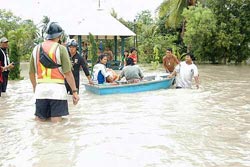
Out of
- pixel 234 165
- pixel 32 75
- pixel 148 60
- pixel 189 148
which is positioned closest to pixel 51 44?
pixel 32 75

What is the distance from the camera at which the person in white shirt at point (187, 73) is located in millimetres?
12078

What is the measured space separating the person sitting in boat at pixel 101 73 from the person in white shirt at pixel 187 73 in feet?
6.82

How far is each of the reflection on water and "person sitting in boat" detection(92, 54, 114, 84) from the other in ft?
4.05

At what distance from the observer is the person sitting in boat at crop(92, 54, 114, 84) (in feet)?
37.9

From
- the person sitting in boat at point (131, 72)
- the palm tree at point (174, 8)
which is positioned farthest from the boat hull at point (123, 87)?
the palm tree at point (174, 8)

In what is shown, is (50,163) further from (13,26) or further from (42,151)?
(13,26)

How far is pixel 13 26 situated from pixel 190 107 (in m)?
38.7

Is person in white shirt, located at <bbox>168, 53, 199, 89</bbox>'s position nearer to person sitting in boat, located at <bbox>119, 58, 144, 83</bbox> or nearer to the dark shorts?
person sitting in boat, located at <bbox>119, 58, 144, 83</bbox>

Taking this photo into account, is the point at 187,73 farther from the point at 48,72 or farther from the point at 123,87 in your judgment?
the point at 48,72

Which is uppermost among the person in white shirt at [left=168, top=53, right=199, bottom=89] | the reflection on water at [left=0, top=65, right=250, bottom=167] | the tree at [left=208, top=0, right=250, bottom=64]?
the tree at [left=208, top=0, right=250, bottom=64]

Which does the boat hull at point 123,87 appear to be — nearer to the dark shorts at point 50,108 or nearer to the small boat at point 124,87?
the small boat at point 124,87

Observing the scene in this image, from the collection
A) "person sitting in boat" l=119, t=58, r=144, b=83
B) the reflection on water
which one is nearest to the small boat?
"person sitting in boat" l=119, t=58, r=144, b=83

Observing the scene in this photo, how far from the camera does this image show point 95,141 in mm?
6125

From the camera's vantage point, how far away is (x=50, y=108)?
666cm
